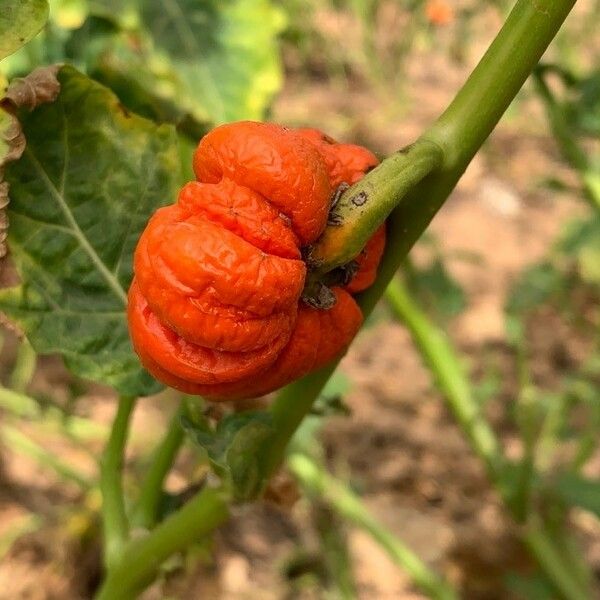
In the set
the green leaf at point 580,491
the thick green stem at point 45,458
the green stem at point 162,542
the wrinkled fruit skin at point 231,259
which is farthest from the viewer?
the thick green stem at point 45,458

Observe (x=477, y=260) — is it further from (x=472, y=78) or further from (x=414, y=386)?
(x=472, y=78)

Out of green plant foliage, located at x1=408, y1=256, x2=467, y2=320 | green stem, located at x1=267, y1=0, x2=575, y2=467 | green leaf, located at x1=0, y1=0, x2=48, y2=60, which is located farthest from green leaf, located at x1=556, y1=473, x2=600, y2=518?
green leaf, located at x1=0, y1=0, x2=48, y2=60

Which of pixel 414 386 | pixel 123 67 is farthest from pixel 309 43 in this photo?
pixel 123 67

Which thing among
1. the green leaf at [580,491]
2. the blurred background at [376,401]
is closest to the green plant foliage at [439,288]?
the blurred background at [376,401]

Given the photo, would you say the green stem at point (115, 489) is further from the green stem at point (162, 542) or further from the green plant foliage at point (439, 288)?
the green plant foliage at point (439, 288)

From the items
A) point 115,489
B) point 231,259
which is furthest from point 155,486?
point 231,259

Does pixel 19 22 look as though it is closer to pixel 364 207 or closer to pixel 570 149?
pixel 364 207

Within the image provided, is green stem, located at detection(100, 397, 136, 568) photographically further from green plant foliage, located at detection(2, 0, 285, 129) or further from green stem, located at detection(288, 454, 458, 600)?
green stem, located at detection(288, 454, 458, 600)
